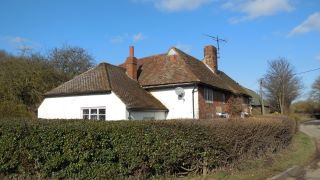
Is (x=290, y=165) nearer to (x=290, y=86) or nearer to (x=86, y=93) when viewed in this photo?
(x=86, y=93)

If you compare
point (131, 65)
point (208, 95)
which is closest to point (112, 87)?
point (131, 65)

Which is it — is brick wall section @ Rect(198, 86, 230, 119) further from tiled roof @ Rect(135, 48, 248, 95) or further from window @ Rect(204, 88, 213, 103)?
tiled roof @ Rect(135, 48, 248, 95)

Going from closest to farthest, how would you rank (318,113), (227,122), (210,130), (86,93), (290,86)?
(210,130) < (227,122) < (86,93) < (290,86) < (318,113)

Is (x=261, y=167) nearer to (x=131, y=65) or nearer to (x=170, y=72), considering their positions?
(x=170, y=72)

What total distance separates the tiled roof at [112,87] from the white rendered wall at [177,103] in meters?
0.55

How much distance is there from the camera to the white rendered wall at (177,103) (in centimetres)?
2825

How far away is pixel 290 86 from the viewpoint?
258 feet

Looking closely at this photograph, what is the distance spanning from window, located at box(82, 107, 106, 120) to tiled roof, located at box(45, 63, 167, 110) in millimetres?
1176

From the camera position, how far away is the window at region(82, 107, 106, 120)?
25.7 m

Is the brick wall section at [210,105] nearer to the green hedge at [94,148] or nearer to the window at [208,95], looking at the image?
the window at [208,95]

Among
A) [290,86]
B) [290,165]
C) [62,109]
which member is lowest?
[290,165]

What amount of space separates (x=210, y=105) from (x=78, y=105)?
10.2 m

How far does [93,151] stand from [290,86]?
73.7 meters

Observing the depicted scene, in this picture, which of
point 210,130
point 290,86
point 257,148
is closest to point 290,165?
point 257,148
